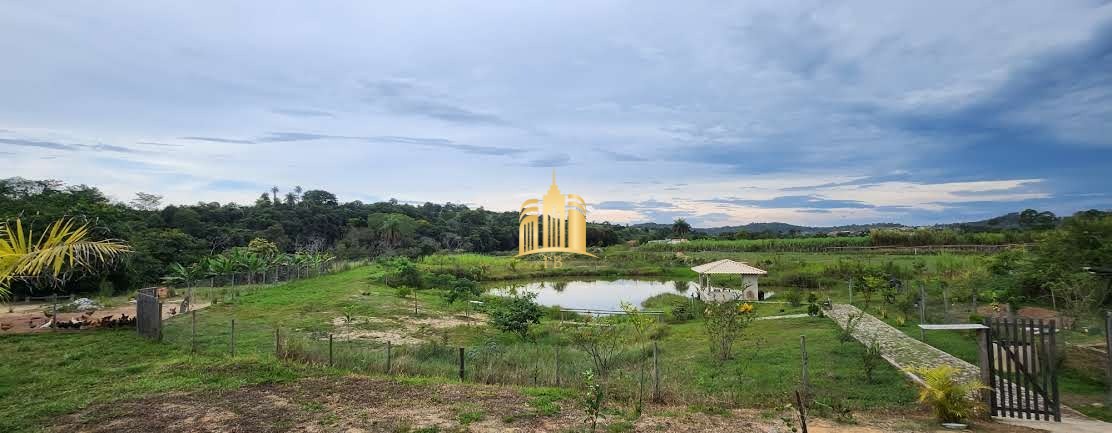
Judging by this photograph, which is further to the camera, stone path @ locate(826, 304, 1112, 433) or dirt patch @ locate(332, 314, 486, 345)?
dirt patch @ locate(332, 314, 486, 345)

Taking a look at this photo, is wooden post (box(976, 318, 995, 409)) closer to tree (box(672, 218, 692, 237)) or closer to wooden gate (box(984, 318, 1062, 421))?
wooden gate (box(984, 318, 1062, 421))

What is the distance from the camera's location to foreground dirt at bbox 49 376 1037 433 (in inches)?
256

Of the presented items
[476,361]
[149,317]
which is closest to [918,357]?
[476,361]

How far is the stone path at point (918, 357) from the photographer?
258 inches

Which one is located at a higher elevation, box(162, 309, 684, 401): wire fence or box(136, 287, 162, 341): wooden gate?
box(136, 287, 162, 341): wooden gate

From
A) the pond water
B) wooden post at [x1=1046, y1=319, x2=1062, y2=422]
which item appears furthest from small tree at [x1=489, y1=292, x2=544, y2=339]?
wooden post at [x1=1046, y1=319, x2=1062, y2=422]

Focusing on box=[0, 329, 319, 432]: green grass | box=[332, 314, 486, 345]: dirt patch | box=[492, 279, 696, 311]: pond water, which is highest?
box=[0, 329, 319, 432]: green grass

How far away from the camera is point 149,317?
12.3 meters

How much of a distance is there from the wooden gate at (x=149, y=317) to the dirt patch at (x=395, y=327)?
12.7 ft

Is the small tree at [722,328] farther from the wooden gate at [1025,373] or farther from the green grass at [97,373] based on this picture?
the green grass at [97,373]

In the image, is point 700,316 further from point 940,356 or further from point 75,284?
point 75,284

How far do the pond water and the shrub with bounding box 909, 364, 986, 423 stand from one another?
53.9ft

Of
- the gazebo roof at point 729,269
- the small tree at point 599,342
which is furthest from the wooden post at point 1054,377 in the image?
the gazebo roof at point 729,269

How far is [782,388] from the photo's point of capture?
832 centimetres
